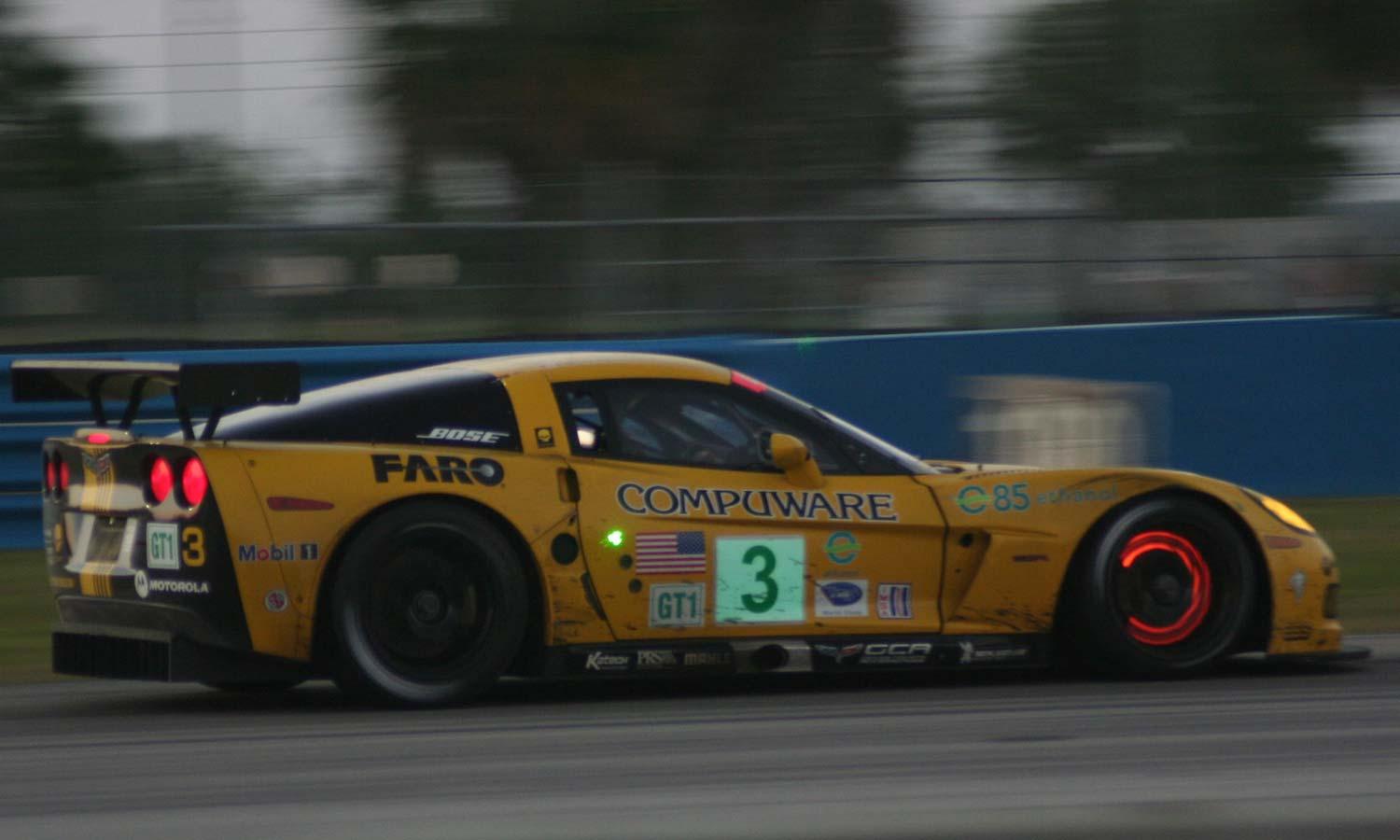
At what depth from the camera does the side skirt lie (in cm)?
615

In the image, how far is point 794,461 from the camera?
6.36m

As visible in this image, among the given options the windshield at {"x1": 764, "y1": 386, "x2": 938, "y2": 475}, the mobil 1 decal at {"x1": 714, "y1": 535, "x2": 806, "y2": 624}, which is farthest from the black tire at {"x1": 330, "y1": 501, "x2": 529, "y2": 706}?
the windshield at {"x1": 764, "y1": 386, "x2": 938, "y2": 475}

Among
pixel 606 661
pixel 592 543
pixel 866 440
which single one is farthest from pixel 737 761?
pixel 866 440

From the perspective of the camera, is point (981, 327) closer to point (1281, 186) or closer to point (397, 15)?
point (1281, 186)

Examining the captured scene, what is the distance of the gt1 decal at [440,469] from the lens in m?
6.04

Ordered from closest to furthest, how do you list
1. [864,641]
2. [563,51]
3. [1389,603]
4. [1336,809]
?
1. [1336,809]
2. [864,641]
3. [1389,603]
4. [563,51]

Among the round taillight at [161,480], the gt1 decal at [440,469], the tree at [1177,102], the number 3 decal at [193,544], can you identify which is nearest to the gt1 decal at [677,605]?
the gt1 decal at [440,469]

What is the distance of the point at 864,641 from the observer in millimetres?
6316

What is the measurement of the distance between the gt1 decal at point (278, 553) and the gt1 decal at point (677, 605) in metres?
1.03

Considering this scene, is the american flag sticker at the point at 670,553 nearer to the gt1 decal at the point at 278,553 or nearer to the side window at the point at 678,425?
the side window at the point at 678,425

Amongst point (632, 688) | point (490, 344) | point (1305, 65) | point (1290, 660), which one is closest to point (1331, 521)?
point (1290, 660)

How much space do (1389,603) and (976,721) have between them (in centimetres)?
359

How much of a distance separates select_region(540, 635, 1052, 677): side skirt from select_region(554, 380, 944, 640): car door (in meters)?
0.04

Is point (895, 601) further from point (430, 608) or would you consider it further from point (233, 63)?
point (233, 63)
